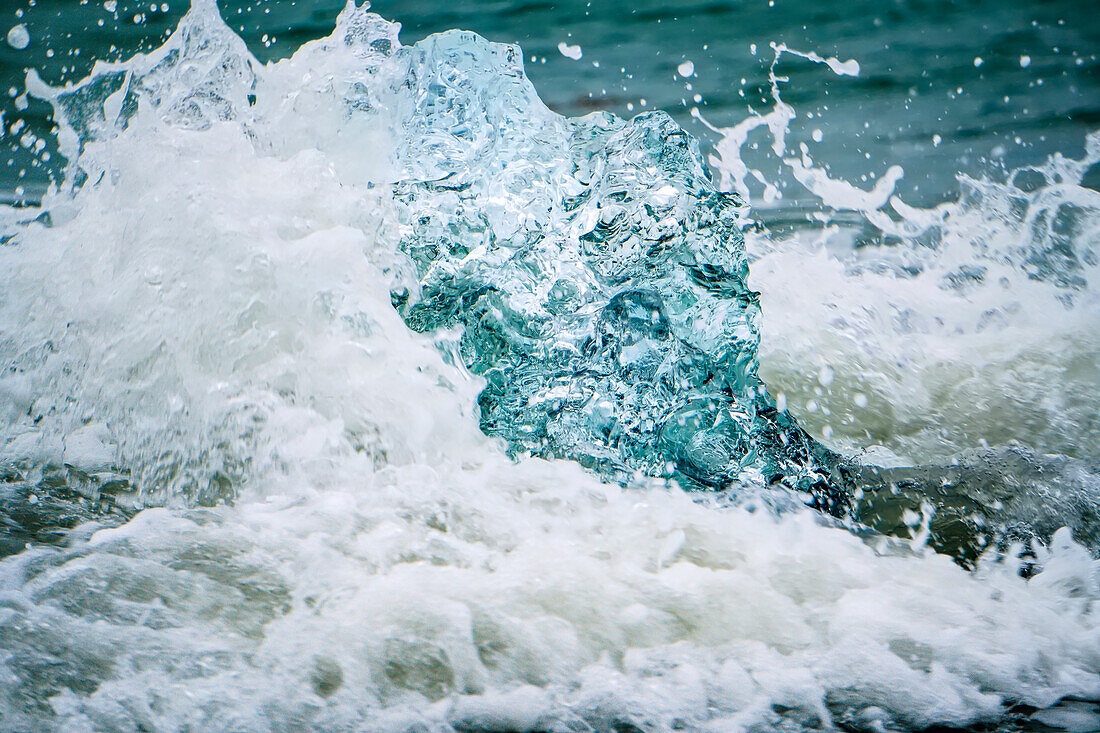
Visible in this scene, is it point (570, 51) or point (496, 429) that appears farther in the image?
point (570, 51)

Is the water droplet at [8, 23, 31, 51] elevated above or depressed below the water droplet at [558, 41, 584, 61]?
above

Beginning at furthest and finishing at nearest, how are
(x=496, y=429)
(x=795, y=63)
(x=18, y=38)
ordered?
(x=18, y=38) < (x=795, y=63) < (x=496, y=429)

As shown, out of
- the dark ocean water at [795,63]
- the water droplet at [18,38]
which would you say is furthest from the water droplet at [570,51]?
the water droplet at [18,38]

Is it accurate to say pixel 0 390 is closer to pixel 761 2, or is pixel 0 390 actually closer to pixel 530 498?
pixel 530 498

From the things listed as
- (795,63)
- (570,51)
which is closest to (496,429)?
(570,51)

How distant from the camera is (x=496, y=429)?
71.7 inches

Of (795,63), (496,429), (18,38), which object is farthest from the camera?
(18,38)

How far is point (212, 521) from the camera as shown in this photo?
150 centimetres

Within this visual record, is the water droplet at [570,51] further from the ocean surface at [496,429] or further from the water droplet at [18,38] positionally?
the water droplet at [18,38]

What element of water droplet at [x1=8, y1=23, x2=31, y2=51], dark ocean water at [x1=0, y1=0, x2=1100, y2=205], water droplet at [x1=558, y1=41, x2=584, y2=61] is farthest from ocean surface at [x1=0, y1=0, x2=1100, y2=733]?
water droplet at [x1=8, y1=23, x2=31, y2=51]

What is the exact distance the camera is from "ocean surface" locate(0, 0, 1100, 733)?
3.64 ft

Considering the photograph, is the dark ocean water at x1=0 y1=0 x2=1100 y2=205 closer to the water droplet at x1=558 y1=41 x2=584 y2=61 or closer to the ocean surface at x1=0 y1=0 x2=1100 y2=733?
the water droplet at x1=558 y1=41 x2=584 y2=61

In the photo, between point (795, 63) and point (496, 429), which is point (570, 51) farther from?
point (496, 429)

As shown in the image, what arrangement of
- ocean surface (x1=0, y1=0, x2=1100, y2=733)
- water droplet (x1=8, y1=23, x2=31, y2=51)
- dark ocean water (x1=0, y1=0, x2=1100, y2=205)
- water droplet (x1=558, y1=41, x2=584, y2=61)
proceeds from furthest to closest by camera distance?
water droplet (x1=8, y1=23, x2=31, y2=51) → water droplet (x1=558, y1=41, x2=584, y2=61) → dark ocean water (x1=0, y1=0, x2=1100, y2=205) → ocean surface (x1=0, y1=0, x2=1100, y2=733)
